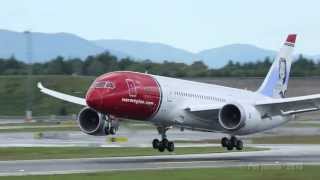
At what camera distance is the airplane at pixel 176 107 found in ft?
156

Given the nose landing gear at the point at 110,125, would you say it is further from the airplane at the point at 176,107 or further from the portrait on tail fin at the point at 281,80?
the portrait on tail fin at the point at 281,80

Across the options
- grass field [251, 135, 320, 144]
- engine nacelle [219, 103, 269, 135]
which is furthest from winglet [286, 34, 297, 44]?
engine nacelle [219, 103, 269, 135]

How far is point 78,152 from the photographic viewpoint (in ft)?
192

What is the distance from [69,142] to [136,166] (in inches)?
1176

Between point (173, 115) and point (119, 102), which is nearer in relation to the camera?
point (119, 102)

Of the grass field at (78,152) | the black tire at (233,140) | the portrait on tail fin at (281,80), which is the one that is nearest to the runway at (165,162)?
the black tire at (233,140)

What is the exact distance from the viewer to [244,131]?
173 ft

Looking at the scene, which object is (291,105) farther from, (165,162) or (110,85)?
(110,85)

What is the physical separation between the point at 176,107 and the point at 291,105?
8.28 metres

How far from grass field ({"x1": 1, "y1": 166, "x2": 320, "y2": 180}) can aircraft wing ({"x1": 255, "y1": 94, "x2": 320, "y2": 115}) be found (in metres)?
13.1

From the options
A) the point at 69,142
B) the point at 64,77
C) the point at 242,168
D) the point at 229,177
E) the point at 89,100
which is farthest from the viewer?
the point at 64,77

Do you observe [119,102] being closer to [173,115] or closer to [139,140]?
[173,115]

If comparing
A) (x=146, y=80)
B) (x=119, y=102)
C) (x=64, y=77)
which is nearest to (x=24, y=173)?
(x=119, y=102)

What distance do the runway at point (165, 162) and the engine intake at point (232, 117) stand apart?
6.66 ft
